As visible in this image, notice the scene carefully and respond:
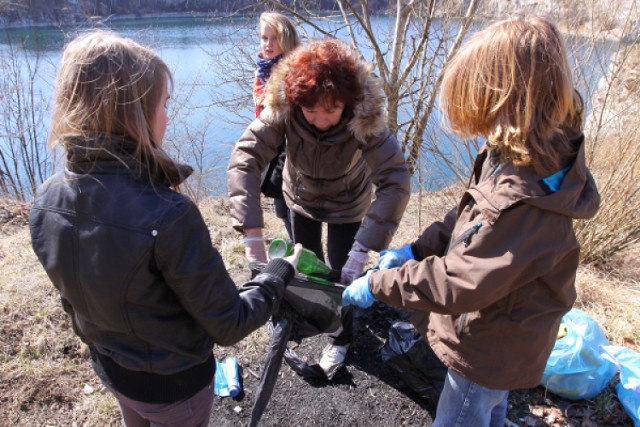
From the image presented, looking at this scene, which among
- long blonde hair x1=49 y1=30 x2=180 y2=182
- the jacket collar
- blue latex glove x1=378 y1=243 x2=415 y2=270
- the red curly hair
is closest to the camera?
long blonde hair x1=49 y1=30 x2=180 y2=182

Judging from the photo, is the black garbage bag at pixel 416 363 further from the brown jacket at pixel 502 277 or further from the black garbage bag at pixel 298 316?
the brown jacket at pixel 502 277

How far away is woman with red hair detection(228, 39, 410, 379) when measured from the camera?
2061mm

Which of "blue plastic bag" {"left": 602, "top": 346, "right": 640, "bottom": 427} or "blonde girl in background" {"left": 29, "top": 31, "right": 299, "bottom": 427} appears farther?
"blue plastic bag" {"left": 602, "top": 346, "right": 640, "bottom": 427}

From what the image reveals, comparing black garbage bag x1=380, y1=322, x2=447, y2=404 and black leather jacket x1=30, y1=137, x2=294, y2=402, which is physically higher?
black leather jacket x1=30, y1=137, x2=294, y2=402

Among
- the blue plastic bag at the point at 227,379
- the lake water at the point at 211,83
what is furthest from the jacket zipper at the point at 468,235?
the lake water at the point at 211,83

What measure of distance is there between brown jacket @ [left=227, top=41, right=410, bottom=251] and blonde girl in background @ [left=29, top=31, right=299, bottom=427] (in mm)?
908

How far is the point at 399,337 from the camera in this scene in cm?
253

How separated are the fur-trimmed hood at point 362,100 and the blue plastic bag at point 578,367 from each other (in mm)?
1568

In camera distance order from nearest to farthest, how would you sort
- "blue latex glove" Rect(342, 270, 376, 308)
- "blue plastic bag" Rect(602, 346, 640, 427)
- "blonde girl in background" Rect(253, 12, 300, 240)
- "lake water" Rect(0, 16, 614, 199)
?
"blue latex glove" Rect(342, 270, 376, 308), "blue plastic bag" Rect(602, 346, 640, 427), "blonde girl in background" Rect(253, 12, 300, 240), "lake water" Rect(0, 16, 614, 199)

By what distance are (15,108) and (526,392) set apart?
32.0ft

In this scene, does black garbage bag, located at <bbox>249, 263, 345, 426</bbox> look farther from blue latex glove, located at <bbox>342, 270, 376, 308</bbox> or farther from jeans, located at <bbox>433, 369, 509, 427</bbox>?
jeans, located at <bbox>433, 369, 509, 427</bbox>

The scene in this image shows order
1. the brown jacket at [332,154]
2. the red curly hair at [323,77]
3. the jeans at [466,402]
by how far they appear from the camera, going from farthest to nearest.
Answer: the brown jacket at [332,154], the red curly hair at [323,77], the jeans at [466,402]

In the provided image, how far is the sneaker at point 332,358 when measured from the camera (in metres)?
2.62

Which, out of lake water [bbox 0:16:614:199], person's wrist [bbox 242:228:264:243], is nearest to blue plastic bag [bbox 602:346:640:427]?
person's wrist [bbox 242:228:264:243]
